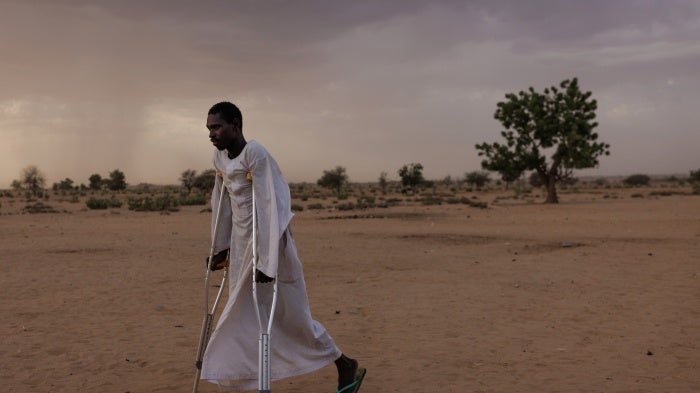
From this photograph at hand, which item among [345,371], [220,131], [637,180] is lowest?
[345,371]

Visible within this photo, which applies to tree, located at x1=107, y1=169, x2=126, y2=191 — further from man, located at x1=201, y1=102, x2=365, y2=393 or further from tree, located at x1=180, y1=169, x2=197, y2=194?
man, located at x1=201, y1=102, x2=365, y2=393

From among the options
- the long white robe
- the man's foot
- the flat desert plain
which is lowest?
the flat desert plain

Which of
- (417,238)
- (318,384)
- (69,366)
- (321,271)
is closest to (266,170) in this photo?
(318,384)

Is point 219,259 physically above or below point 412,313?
above

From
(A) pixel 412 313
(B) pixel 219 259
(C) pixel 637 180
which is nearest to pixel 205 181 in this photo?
(A) pixel 412 313

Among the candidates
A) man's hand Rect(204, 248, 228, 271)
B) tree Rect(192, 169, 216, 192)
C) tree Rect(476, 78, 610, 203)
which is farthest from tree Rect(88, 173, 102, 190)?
man's hand Rect(204, 248, 228, 271)

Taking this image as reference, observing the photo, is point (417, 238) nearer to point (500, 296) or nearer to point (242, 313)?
point (500, 296)

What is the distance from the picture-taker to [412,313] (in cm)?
812

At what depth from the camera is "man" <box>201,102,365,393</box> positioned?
13.5 ft

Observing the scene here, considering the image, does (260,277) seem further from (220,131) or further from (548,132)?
(548,132)

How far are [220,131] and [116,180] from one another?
78609 millimetres

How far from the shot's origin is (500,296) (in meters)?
9.16

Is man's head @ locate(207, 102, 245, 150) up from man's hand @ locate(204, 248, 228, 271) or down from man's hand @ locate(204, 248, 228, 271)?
up

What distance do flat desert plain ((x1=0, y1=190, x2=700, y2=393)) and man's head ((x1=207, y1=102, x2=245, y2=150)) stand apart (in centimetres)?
230
